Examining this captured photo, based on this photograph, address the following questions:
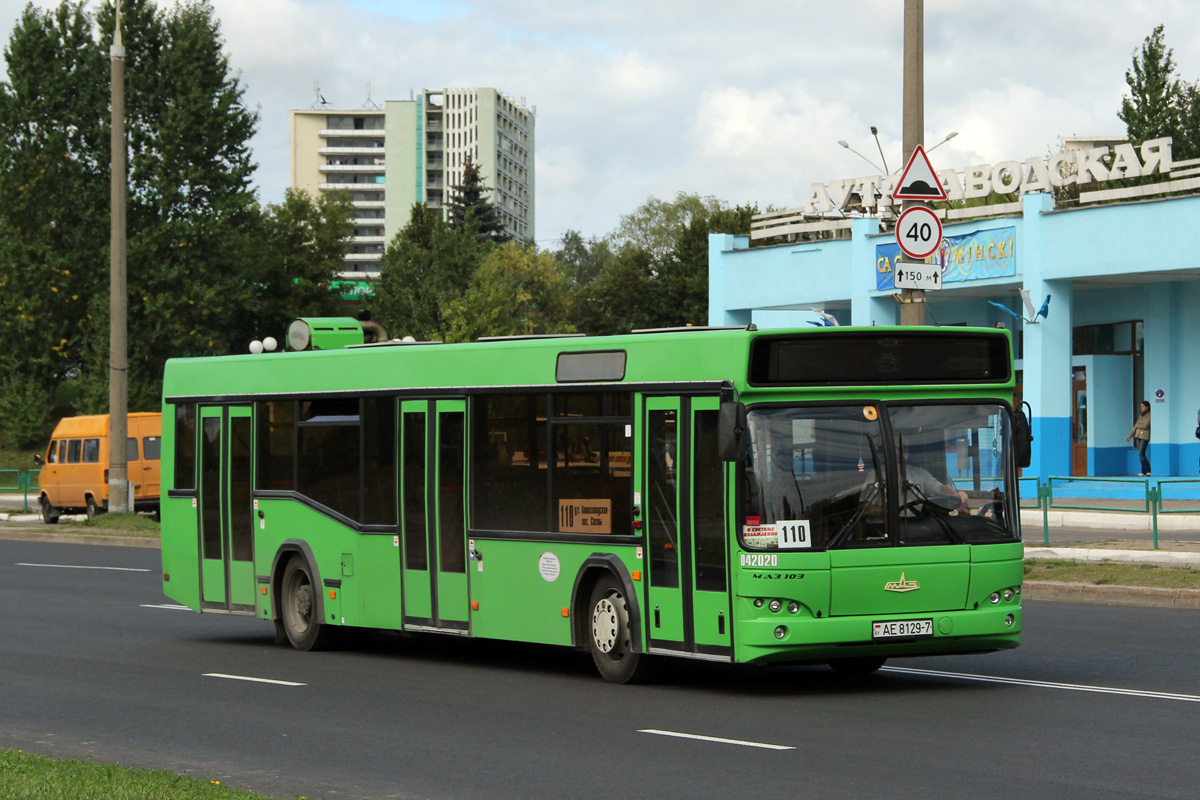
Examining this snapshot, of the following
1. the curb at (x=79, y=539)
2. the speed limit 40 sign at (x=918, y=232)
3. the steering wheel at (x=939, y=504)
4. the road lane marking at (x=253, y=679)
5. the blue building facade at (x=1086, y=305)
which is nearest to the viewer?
the steering wheel at (x=939, y=504)

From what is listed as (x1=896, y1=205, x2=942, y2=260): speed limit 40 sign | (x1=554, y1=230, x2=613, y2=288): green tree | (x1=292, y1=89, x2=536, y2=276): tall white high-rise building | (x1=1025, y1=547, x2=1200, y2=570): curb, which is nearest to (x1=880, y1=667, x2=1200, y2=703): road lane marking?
(x1=896, y1=205, x2=942, y2=260): speed limit 40 sign

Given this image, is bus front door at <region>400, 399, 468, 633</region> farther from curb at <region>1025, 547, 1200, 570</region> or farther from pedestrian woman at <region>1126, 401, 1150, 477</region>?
pedestrian woman at <region>1126, 401, 1150, 477</region>

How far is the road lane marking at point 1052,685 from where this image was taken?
10.9m

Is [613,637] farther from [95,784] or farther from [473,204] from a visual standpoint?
[473,204]

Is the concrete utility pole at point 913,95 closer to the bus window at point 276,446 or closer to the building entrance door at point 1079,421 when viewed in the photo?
the bus window at point 276,446

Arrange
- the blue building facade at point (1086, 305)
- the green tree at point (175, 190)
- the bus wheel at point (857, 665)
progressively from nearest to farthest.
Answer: the bus wheel at point (857, 665) < the blue building facade at point (1086, 305) < the green tree at point (175, 190)

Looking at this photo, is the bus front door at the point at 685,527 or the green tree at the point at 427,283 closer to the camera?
the bus front door at the point at 685,527

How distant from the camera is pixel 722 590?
1109 centimetres

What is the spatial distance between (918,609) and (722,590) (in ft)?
4.29

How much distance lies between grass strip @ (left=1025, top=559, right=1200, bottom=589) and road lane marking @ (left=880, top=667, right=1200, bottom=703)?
21.7ft

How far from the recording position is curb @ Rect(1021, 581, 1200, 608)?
1780cm

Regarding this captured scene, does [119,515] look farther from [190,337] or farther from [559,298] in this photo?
[559,298]

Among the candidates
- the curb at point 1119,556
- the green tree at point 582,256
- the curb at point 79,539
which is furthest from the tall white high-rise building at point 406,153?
the curb at point 1119,556

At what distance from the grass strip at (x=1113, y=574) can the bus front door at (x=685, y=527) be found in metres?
8.73
